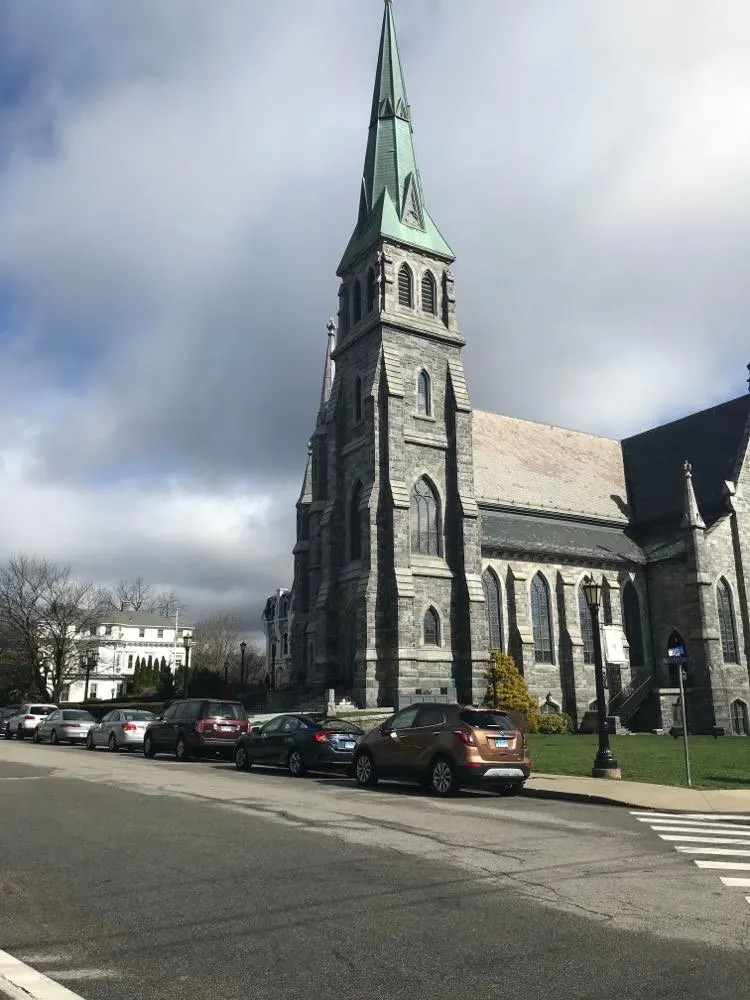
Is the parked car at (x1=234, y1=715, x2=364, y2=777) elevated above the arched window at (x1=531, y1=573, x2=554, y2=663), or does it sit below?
below

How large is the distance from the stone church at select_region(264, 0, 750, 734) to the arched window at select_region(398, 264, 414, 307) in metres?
0.07

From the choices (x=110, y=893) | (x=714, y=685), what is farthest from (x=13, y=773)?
(x=714, y=685)

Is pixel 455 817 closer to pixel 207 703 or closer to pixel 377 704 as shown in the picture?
pixel 207 703

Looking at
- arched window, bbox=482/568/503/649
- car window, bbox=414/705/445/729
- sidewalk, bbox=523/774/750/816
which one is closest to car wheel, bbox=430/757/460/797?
car window, bbox=414/705/445/729

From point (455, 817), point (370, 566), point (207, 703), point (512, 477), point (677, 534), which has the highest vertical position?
point (512, 477)

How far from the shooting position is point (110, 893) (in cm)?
673

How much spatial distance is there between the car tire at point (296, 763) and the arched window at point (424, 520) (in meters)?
18.1

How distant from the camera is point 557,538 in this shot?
40.5m

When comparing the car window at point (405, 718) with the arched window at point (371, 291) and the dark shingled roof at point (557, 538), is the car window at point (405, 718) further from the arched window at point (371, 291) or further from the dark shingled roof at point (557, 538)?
the arched window at point (371, 291)

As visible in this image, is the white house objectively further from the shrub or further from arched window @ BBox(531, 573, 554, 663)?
the shrub

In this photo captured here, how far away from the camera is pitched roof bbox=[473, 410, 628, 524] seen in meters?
41.8

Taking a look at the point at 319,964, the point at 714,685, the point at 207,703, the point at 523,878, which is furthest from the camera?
the point at 714,685

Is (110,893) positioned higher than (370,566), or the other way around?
(370,566)

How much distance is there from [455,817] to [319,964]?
6.99 meters
